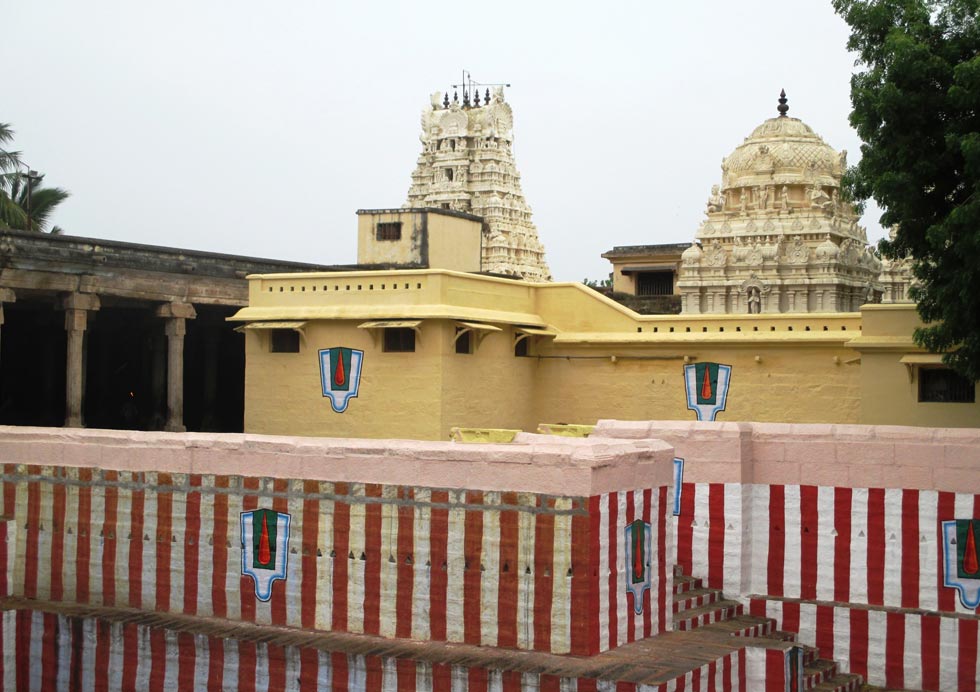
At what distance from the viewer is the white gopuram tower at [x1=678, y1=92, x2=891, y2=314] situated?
40031 mm

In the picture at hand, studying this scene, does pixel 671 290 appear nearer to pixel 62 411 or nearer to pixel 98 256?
pixel 62 411

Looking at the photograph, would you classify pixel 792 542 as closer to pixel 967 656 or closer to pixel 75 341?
pixel 967 656

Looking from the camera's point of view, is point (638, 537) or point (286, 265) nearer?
point (638, 537)

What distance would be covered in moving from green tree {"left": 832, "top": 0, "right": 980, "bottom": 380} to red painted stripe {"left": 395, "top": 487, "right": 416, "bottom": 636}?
8116 mm

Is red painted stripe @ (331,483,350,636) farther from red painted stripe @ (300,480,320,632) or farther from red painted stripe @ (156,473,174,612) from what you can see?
red painted stripe @ (156,473,174,612)

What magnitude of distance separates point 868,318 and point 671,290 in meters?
32.0

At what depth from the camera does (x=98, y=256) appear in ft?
95.5

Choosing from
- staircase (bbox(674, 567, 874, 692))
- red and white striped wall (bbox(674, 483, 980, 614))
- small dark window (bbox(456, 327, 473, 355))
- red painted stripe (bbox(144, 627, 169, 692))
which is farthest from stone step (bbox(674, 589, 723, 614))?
small dark window (bbox(456, 327, 473, 355))

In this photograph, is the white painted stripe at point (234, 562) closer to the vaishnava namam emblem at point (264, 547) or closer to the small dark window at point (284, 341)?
the vaishnava namam emblem at point (264, 547)

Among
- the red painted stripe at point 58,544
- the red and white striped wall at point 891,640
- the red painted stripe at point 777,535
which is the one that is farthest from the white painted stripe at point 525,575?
the red painted stripe at point 58,544

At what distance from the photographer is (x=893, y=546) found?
18.1m

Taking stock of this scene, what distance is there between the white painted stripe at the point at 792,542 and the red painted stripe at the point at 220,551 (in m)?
7.13

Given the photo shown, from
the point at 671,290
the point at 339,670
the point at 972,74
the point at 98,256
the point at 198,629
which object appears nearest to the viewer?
the point at 339,670

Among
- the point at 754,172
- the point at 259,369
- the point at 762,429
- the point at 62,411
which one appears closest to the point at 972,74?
the point at 762,429
